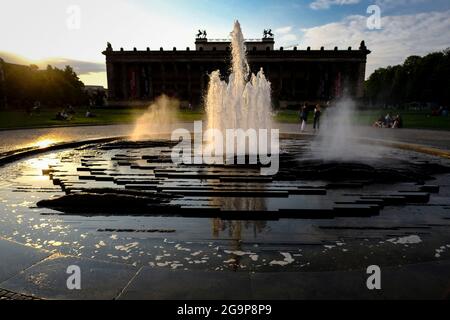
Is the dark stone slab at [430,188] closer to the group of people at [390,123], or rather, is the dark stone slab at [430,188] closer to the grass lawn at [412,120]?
the group of people at [390,123]

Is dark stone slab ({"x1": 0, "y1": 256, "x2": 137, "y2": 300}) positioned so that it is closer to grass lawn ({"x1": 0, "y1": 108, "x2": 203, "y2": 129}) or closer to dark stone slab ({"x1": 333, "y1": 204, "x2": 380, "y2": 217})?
dark stone slab ({"x1": 333, "y1": 204, "x2": 380, "y2": 217})

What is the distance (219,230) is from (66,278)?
2340 millimetres

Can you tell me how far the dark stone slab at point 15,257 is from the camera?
12.6 ft

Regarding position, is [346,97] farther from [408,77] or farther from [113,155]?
[113,155]

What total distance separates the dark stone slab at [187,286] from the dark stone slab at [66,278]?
0.52 ft

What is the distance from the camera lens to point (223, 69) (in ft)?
305

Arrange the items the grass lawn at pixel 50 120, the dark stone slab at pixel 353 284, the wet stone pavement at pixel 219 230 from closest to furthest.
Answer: the dark stone slab at pixel 353 284 → the wet stone pavement at pixel 219 230 → the grass lawn at pixel 50 120

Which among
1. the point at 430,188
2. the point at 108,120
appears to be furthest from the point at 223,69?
the point at 430,188

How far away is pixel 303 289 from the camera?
3525mm

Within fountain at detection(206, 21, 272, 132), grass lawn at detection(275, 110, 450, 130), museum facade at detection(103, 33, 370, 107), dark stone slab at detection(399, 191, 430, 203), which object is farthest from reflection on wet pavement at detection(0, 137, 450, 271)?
museum facade at detection(103, 33, 370, 107)

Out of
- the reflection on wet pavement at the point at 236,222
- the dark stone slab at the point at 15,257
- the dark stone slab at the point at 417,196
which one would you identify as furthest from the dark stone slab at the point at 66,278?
the dark stone slab at the point at 417,196

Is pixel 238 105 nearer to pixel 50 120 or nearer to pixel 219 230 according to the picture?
pixel 219 230

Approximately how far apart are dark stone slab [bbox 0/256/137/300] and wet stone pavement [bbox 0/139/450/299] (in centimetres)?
1

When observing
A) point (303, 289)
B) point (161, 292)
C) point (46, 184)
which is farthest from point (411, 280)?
point (46, 184)
